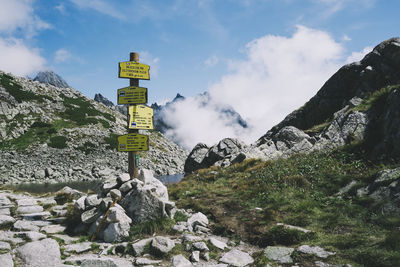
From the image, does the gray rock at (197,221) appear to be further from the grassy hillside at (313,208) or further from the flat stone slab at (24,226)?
the flat stone slab at (24,226)

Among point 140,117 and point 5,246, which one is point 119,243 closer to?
point 5,246

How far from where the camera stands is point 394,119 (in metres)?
13.4

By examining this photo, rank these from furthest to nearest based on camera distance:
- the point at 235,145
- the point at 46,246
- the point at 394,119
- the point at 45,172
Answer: the point at 45,172 < the point at 235,145 < the point at 394,119 < the point at 46,246

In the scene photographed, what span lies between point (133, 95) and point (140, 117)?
1068 mm

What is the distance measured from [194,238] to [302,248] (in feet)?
10.6

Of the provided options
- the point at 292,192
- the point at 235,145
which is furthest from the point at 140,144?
the point at 235,145

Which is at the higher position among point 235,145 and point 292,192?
point 235,145

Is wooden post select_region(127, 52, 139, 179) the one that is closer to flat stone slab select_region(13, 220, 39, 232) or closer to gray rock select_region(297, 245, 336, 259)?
flat stone slab select_region(13, 220, 39, 232)

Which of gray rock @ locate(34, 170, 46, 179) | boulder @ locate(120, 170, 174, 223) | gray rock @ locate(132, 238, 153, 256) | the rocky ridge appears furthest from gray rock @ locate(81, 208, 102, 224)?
gray rock @ locate(34, 170, 46, 179)

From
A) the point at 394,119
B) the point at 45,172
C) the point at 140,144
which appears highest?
the point at 394,119

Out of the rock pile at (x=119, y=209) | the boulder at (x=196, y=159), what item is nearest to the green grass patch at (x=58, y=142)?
the boulder at (x=196, y=159)

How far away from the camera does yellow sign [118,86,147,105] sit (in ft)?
37.5

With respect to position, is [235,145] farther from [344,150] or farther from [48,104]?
[48,104]

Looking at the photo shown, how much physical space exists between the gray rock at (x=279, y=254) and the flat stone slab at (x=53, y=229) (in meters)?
7.04
